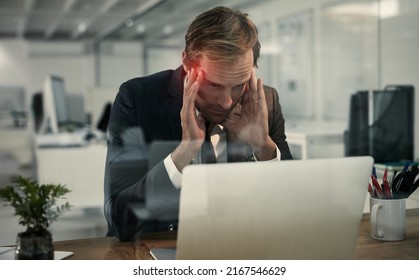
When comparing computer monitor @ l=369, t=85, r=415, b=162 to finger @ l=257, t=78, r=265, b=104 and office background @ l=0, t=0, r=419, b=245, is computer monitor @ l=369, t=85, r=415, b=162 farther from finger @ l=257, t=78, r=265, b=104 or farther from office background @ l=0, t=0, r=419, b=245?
finger @ l=257, t=78, r=265, b=104

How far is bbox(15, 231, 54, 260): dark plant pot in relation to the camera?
5.26 ft

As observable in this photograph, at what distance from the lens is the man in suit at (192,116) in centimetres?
212

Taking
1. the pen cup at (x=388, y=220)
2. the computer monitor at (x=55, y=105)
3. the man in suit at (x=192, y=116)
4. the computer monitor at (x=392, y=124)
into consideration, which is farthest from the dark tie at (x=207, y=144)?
the computer monitor at (x=392, y=124)

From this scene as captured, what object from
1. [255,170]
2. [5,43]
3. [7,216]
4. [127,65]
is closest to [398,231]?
[255,170]

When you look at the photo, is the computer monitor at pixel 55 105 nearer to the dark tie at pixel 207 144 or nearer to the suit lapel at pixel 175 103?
the suit lapel at pixel 175 103

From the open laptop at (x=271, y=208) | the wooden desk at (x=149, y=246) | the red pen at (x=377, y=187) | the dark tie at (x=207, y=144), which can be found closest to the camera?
the open laptop at (x=271, y=208)

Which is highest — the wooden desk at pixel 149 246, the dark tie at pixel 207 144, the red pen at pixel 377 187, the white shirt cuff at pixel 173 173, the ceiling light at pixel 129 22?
the ceiling light at pixel 129 22

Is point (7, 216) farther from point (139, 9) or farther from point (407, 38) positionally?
point (407, 38)

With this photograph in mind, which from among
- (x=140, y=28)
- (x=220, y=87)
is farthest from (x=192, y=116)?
(x=140, y=28)

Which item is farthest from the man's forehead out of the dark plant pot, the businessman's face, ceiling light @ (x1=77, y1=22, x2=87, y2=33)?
the dark plant pot

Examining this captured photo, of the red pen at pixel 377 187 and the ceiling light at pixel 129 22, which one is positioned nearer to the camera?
the red pen at pixel 377 187

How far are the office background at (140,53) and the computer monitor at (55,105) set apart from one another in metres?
0.03

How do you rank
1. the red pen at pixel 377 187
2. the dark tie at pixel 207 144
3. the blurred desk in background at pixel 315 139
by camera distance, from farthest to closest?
the blurred desk in background at pixel 315 139, the dark tie at pixel 207 144, the red pen at pixel 377 187

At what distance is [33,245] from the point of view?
1605 millimetres
